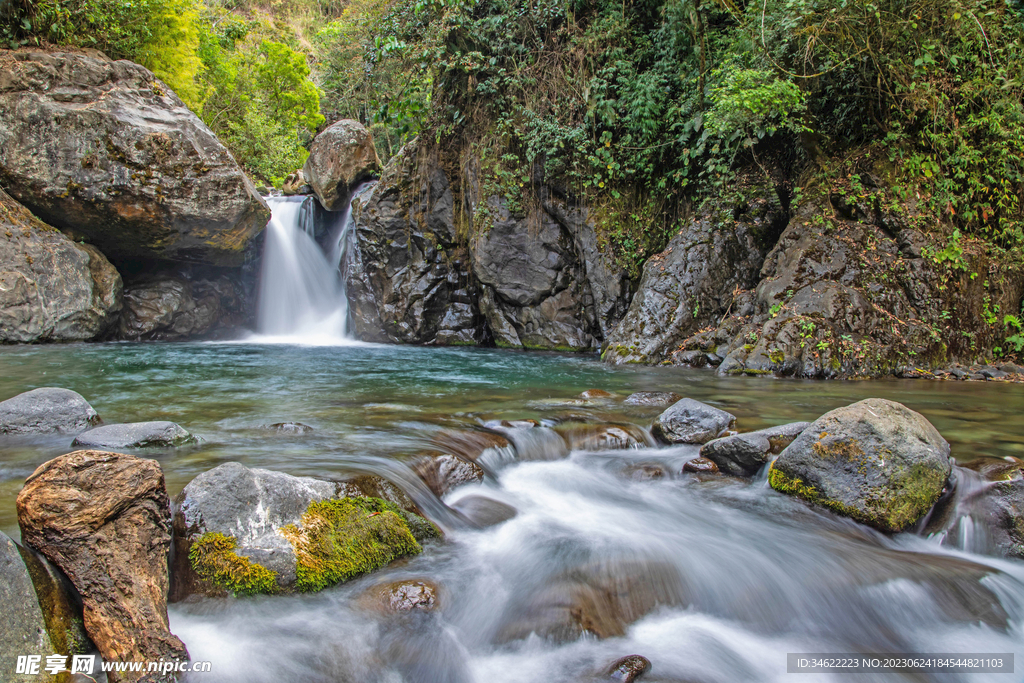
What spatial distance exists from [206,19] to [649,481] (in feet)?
78.7

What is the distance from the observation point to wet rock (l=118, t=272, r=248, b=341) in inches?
543

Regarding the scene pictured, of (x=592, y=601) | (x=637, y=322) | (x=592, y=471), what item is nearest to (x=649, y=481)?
(x=592, y=471)

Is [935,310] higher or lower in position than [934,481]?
higher

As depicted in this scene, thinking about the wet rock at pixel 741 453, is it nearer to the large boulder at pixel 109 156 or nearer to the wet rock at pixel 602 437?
the wet rock at pixel 602 437

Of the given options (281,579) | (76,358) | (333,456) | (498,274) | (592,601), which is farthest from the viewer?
(498,274)

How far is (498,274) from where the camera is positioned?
12.2m

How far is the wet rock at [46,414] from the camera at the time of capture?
4.59 metres

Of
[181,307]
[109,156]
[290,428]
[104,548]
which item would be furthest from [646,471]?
[181,307]

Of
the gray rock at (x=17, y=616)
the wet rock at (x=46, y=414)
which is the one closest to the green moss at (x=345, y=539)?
the gray rock at (x=17, y=616)

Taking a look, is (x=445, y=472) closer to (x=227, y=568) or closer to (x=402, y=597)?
(x=402, y=597)

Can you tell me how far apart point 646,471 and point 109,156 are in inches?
489

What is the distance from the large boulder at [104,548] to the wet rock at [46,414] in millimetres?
2931

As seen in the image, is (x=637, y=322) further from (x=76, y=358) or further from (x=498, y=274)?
(x=76, y=358)

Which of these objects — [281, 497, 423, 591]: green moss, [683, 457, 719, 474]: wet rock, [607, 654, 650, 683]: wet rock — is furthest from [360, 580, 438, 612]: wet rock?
[683, 457, 719, 474]: wet rock
